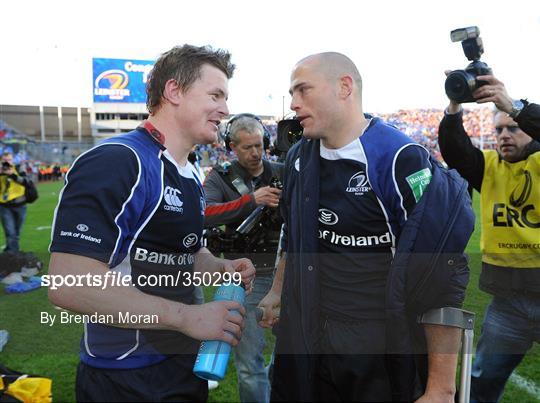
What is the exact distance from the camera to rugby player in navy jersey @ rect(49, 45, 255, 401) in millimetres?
1367

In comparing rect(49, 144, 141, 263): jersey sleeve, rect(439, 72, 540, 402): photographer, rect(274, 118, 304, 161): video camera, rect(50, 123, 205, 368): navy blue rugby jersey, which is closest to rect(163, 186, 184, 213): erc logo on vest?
rect(50, 123, 205, 368): navy blue rugby jersey

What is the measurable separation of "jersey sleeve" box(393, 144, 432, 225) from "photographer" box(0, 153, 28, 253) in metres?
7.76

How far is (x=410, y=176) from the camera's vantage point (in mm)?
1713

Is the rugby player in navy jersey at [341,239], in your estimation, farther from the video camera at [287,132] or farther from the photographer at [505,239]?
the photographer at [505,239]

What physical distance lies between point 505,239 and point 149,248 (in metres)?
2.44

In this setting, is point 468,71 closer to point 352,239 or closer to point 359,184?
point 359,184

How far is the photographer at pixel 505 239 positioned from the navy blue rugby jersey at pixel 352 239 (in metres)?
1.18

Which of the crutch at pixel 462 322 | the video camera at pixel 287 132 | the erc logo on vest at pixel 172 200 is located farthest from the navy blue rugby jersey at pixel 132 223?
the video camera at pixel 287 132

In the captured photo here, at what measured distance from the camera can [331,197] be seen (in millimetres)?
1958

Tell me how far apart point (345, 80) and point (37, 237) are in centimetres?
1055

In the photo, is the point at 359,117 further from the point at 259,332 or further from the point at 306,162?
the point at 259,332

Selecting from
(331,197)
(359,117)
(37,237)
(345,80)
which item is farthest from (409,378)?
(37,237)

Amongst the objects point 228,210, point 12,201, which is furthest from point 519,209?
point 12,201

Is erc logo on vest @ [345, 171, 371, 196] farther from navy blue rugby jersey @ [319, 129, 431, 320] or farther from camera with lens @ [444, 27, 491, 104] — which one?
camera with lens @ [444, 27, 491, 104]
